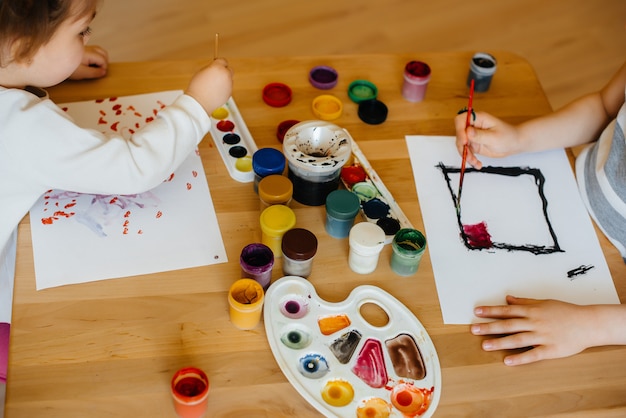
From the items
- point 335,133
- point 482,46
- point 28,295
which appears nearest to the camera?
point 28,295

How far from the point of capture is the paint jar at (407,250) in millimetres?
1011

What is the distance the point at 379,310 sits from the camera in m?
1.00

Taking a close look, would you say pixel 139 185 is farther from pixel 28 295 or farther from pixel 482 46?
pixel 482 46

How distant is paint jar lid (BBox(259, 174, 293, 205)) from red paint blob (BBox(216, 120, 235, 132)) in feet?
0.61

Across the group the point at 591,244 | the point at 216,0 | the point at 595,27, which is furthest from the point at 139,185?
A: the point at 595,27

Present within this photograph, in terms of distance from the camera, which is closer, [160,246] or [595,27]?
[160,246]

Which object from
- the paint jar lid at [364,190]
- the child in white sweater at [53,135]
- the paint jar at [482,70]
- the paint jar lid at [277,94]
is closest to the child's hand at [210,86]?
the child in white sweater at [53,135]

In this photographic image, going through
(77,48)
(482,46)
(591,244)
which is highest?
(77,48)

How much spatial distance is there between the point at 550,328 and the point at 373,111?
0.51 m

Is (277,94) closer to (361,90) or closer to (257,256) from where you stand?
(361,90)

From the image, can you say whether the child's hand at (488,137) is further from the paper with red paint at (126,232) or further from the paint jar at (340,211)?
the paper with red paint at (126,232)

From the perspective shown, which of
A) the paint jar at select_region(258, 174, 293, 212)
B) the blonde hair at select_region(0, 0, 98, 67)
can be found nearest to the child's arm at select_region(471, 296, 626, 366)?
the paint jar at select_region(258, 174, 293, 212)

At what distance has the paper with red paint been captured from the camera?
1.00 metres

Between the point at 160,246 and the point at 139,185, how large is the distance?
0.10 meters
